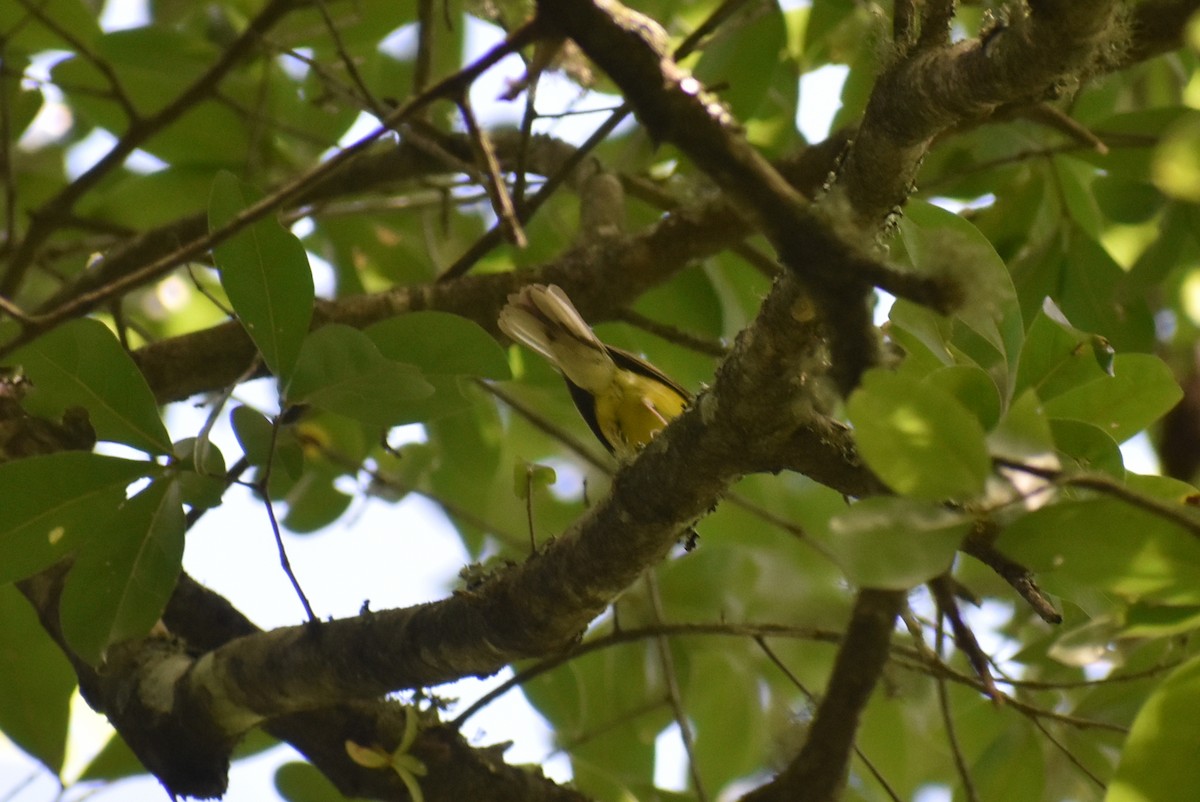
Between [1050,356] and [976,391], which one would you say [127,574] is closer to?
[976,391]

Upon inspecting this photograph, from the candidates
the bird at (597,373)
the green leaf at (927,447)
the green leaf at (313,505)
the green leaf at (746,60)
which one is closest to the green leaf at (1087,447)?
the green leaf at (927,447)

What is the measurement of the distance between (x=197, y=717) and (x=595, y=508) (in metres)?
0.79

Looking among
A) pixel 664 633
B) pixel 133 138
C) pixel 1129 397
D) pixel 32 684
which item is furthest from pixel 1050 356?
pixel 133 138

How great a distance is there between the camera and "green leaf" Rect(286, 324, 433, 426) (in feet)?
4.50

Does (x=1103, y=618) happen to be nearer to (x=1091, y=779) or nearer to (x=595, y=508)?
(x=595, y=508)

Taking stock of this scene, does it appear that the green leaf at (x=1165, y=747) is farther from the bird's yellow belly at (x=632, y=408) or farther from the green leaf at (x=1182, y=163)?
the bird's yellow belly at (x=632, y=408)

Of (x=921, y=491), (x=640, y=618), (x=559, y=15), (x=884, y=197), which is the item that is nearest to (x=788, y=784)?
(x=921, y=491)

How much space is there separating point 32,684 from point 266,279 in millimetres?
937

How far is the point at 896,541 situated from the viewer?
0.80 m

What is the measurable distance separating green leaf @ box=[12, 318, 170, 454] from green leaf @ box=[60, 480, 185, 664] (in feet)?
0.25

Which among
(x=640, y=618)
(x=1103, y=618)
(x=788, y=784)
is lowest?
(x=788, y=784)

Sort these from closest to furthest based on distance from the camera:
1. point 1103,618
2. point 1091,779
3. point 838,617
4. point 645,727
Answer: point 1103,618 < point 1091,779 < point 645,727 < point 838,617

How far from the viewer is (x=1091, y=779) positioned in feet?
5.32

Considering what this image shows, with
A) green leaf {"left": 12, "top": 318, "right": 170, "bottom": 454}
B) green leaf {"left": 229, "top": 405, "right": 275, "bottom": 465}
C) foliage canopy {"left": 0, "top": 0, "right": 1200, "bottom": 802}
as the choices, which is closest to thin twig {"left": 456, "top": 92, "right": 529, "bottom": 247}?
foliage canopy {"left": 0, "top": 0, "right": 1200, "bottom": 802}
